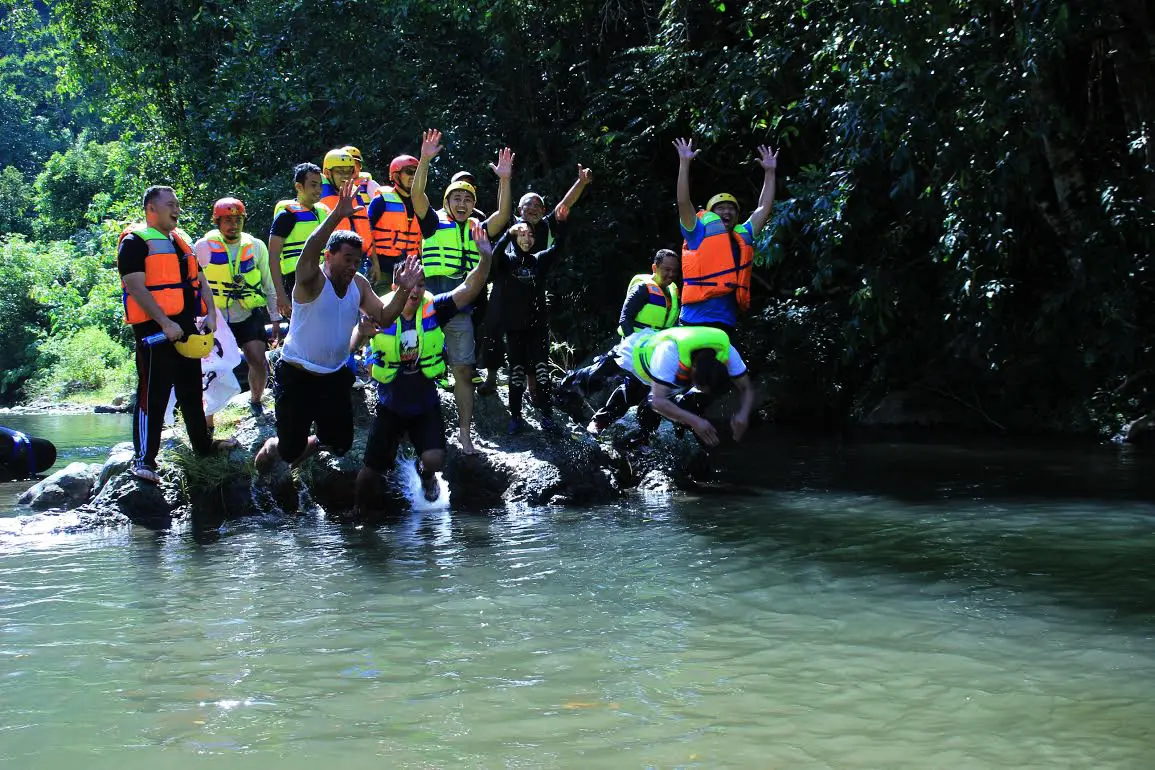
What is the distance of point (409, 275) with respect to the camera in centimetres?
722

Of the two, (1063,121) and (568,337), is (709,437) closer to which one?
(1063,121)

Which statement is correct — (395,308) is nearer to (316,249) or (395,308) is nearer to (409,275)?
(409,275)

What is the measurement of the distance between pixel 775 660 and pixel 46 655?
3124 millimetres

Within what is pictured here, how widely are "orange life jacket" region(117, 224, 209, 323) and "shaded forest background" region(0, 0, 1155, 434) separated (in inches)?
222

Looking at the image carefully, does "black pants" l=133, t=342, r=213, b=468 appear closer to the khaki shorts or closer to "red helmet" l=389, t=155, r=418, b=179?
the khaki shorts

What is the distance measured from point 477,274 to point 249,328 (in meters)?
2.44

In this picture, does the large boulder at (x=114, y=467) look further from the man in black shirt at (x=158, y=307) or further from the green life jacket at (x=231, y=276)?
the green life jacket at (x=231, y=276)

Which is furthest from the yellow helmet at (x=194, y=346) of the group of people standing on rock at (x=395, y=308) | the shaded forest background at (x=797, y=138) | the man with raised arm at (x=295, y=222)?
the shaded forest background at (x=797, y=138)

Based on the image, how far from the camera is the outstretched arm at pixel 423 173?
8.85 metres

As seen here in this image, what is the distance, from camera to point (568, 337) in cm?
1895

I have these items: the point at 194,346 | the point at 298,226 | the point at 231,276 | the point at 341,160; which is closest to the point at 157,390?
the point at 194,346

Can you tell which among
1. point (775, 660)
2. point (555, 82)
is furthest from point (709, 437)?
point (555, 82)

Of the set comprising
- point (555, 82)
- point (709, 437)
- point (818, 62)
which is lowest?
point (709, 437)

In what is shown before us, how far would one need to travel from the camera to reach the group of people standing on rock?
7.63 metres
